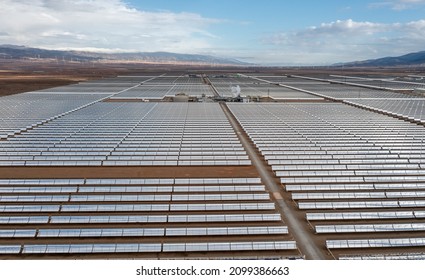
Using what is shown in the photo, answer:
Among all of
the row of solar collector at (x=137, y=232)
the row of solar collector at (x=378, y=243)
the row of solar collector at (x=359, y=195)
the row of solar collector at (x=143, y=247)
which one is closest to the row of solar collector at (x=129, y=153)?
the row of solar collector at (x=359, y=195)

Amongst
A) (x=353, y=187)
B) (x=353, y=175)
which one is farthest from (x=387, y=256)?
(x=353, y=175)

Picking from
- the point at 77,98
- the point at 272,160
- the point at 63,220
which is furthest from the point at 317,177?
the point at 77,98

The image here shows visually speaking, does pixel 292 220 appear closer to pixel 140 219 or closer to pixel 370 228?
pixel 370 228

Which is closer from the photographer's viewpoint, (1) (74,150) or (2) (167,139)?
(1) (74,150)

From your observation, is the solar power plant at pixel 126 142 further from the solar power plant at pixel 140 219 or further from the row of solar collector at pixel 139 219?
the row of solar collector at pixel 139 219

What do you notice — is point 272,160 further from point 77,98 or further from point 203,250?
point 77,98
